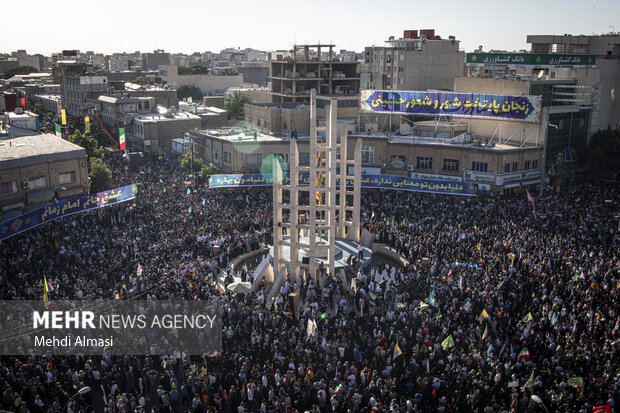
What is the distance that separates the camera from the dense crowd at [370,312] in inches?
796

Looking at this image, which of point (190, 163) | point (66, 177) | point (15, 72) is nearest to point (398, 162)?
point (190, 163)

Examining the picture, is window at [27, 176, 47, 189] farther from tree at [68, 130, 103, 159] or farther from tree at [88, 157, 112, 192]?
tree at [68, 130, 103, 159]

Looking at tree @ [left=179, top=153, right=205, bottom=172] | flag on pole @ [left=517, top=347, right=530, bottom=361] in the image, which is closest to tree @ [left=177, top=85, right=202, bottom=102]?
tree @ [left=179, top=153, right=205, bottom=172]

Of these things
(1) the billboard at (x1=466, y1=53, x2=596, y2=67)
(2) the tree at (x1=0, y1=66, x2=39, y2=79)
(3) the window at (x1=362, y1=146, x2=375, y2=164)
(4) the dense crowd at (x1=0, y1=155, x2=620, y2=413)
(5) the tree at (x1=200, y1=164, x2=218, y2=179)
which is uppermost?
(1) the billboard at (x1=466, y1=53, x2=596, y2=67)

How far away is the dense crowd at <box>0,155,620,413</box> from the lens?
20.2 m

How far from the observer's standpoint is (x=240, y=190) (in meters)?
46.8

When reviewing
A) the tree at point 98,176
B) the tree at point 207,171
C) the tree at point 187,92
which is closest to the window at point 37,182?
the tree at point 98,176

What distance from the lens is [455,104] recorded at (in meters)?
51.8

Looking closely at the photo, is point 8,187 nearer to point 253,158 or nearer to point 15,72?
point 253,158

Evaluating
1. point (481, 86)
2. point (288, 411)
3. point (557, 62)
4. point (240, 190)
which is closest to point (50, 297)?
point (288, 411)

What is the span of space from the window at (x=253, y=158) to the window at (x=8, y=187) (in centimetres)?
2022

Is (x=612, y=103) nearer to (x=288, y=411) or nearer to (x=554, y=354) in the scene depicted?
(x=554, y=354)

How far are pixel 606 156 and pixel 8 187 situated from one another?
46.7m

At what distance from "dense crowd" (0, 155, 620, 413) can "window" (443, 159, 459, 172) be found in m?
8.08
